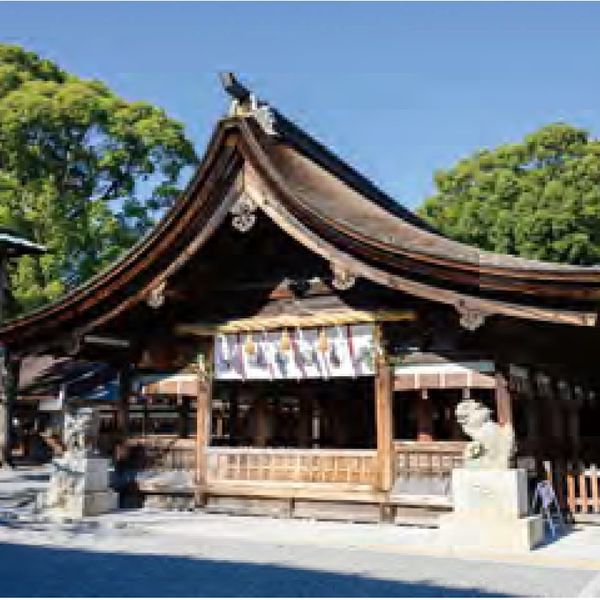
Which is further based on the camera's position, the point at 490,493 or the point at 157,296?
the point at 157,296

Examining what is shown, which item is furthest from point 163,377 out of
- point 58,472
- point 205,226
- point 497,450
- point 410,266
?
point 497,450

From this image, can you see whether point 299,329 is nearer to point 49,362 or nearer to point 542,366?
point 542,366

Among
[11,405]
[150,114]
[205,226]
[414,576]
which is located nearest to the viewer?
[414,576]

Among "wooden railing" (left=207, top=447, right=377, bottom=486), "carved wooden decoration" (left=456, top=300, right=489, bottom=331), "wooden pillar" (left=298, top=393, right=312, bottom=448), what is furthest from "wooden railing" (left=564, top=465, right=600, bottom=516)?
"wooden pillar" (left=298, top=393, right=312, bottom=448)

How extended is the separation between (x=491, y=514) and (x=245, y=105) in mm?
7593

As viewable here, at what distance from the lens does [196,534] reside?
10016mm

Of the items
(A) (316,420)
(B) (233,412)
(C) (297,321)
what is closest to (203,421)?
(C) (297,321)

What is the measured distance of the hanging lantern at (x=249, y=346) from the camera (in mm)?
12453

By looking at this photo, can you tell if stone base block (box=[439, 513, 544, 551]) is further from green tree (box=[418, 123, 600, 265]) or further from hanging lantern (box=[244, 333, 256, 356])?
green tree (box=[418, 123, 600, 265])

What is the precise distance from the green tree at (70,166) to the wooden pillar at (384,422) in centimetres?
1544

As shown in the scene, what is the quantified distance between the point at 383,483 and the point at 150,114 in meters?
20.4

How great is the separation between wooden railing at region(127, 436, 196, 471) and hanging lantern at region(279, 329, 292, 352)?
2.52m

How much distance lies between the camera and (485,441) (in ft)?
30.8

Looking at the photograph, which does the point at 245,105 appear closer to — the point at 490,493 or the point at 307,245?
the point at 307,245
